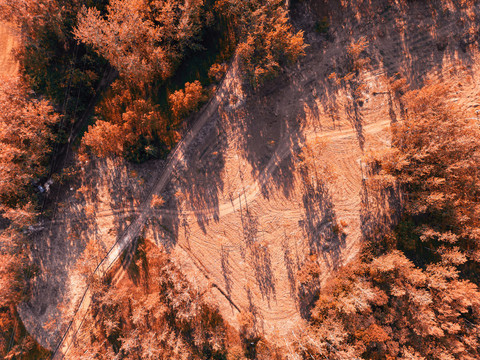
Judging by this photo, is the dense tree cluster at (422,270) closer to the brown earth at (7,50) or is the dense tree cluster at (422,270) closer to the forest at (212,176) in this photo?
the forest at (212,176)

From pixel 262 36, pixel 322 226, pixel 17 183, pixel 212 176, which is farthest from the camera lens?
pixel 212 176

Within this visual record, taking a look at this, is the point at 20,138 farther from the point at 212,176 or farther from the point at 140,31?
the point at 212,176

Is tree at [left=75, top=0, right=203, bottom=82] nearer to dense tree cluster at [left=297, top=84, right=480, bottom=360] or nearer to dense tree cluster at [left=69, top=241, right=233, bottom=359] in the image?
dense tree cluster at [left=69, top=241, right=233, bottom=359]

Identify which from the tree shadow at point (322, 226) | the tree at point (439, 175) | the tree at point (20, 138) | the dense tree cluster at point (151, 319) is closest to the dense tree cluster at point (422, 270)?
the tree at point (439, 175)

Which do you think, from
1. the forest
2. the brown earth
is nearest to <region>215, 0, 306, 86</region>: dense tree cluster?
the forest

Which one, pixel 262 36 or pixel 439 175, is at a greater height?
pixel 262 36

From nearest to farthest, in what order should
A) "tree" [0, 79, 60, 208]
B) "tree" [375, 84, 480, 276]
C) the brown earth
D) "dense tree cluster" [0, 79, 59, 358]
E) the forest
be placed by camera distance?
"tree" [375, 84, 480, 276] → the forest → "tree" [0, 79, 60, 208] → "dense tree cluster" [0, 79, 59, 358] → the brown earth

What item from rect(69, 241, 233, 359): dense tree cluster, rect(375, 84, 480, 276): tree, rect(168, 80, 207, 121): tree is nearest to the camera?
rect(375, 84, 480, 276): tree

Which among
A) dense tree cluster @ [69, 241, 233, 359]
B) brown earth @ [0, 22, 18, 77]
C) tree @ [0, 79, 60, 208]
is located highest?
brown earth @ [0, 22, 18, 77]

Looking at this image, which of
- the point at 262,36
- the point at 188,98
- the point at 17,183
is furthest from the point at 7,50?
the point at 262,36

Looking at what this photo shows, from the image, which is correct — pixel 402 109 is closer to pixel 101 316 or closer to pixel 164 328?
pixel 164 328
